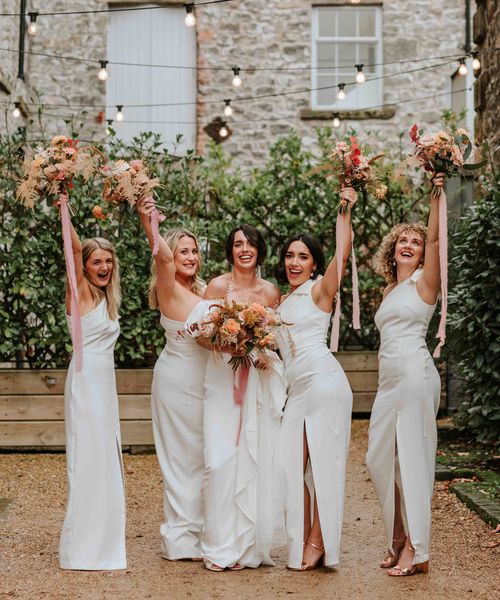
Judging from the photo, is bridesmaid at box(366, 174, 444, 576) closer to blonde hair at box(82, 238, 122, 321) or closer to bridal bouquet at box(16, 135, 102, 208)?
blonde hair at box(82, 238, 122, 321)

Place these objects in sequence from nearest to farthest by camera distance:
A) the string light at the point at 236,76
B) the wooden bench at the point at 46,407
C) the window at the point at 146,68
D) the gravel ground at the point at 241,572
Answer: the gravel ground at the point at 241,572 → the wooden bench at the point at 46,407 → the string light at the point at 236,76 → the window at the point at 146,68

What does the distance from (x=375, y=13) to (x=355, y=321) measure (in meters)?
10.8

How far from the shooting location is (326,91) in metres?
15.5

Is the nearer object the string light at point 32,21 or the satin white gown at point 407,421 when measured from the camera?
the satin white gown at point 407,421

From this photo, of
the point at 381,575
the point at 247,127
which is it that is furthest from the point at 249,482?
the point at 247,127

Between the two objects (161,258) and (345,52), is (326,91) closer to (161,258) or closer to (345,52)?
(345,52)

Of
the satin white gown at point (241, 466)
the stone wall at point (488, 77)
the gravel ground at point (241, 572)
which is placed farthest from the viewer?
the stone wall at point (488, 77)

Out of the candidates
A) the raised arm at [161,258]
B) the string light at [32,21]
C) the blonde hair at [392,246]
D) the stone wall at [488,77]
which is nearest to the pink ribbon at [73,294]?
the raised arm at [161,258]

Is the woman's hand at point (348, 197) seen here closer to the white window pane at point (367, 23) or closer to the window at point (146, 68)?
the window at point (146, 68)

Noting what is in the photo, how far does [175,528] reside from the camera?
5.76m

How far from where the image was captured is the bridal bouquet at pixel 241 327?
5.43m

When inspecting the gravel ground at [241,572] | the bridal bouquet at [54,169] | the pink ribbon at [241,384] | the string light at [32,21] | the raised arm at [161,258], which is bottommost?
the gravel ground at [241,572]

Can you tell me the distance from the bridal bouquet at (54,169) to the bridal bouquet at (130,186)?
141 millimetres

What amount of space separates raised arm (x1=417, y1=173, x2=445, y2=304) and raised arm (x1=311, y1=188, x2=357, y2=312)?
44 centimetres
